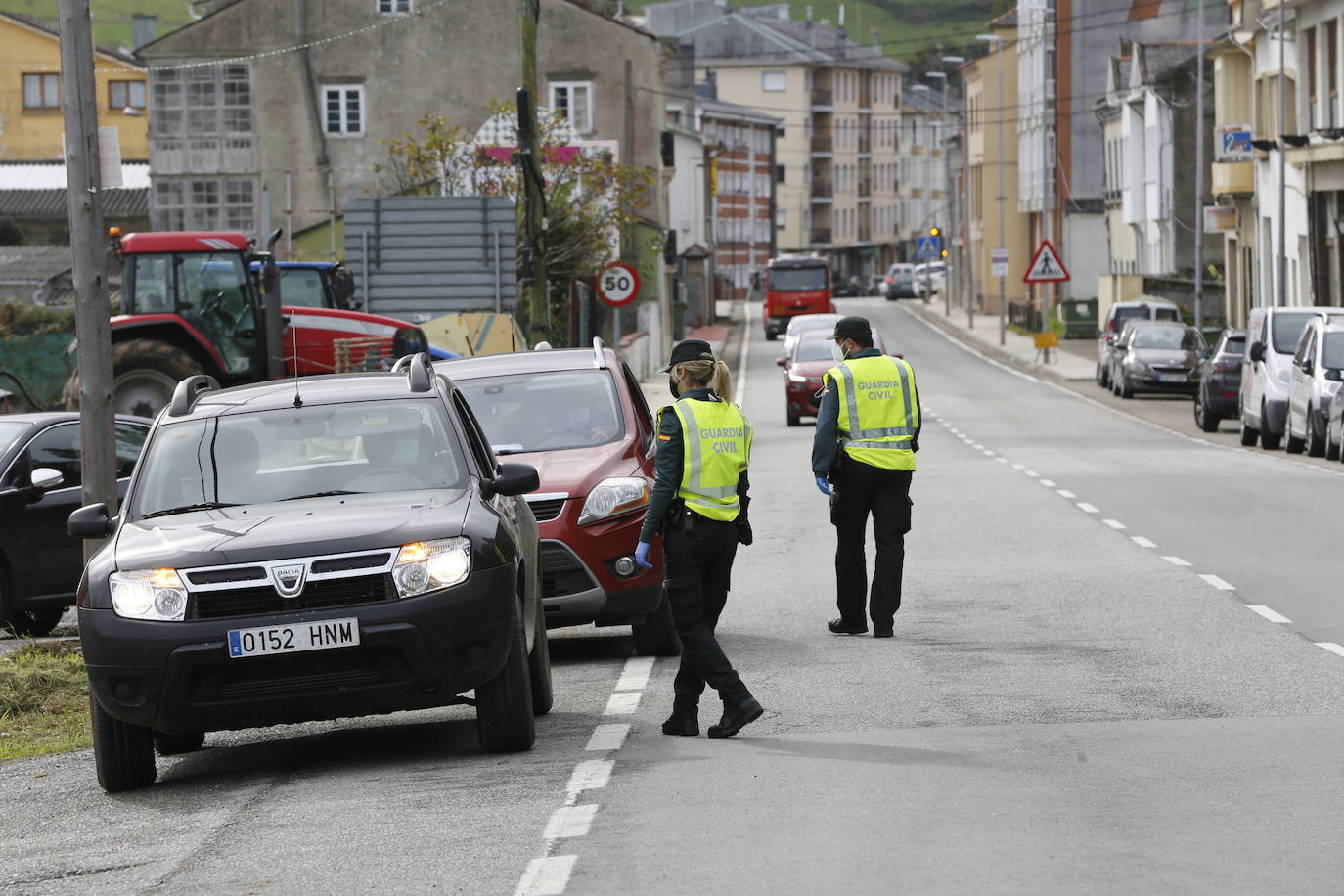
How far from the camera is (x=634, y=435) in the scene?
41.4ft

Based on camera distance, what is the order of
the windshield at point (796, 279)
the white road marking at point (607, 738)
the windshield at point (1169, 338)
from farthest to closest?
the windshield at point (796, 279) < the windshield at point (1169, 338) < the white road marking at point (607, 738)

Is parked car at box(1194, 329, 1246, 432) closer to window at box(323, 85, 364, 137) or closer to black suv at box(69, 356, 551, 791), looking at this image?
black suv at box(69, 356, 551, 791)

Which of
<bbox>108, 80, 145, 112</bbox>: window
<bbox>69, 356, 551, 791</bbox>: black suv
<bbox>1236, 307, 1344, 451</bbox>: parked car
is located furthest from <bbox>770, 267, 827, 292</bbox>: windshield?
<bbox>69, 356, 551, 791</bbox>: black suv

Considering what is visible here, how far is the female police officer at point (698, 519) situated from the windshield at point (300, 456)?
0.88 m

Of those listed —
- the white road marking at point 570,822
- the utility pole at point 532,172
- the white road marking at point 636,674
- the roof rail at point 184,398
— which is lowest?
the white road marking at point 636,674

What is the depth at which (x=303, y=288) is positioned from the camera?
99.5 feet

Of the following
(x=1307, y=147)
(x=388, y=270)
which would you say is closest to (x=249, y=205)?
(x=388, y=270)

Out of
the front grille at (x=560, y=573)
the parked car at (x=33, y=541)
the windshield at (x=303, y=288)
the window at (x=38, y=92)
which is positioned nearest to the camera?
the front grille at (x=560, y=573)

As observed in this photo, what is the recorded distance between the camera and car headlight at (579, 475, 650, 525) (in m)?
11.8

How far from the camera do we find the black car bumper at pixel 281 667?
8.35 metres

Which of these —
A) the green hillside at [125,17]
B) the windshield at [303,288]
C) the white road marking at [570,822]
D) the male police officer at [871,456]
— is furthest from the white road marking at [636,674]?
the green hillside at [125,17]

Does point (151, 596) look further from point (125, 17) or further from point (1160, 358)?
point (125, 17)

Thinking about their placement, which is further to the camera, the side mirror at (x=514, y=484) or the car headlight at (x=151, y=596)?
the side mirror at (x=514, y=484)

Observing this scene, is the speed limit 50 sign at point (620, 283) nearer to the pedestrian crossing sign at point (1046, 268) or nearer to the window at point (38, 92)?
the pedestrian crossing sign at point (1046, 268)
